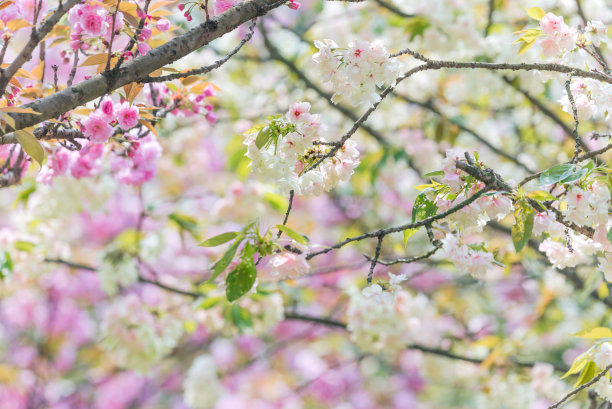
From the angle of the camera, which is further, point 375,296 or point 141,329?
point 141,329

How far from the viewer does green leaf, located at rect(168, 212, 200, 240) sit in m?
2.85

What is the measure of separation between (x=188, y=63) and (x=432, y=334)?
86.0 inches

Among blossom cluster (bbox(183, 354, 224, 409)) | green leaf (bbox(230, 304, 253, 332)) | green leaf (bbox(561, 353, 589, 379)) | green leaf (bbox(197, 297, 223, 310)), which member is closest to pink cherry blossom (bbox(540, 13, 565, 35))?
green leaf (bbox(561, 353, 589, 379))

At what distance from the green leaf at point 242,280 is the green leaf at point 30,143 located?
1.37 feet

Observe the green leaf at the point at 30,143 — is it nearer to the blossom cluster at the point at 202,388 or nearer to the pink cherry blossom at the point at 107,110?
the pink cherry blossom at the point at 107,110

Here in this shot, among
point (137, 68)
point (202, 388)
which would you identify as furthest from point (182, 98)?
point (202, 388)

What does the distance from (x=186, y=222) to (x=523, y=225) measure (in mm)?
1910

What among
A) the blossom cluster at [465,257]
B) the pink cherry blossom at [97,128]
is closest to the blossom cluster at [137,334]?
the pink cherry blossom at [97,128]

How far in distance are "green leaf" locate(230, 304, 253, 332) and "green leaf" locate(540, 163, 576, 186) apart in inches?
71.8

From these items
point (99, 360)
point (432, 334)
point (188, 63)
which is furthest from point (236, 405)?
point (188, 63)

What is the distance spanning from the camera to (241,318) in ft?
9.23

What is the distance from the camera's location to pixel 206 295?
2.79m

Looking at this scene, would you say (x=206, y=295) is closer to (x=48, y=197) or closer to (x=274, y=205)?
(x=274, y=205)

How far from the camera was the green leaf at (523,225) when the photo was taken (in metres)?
1.21
